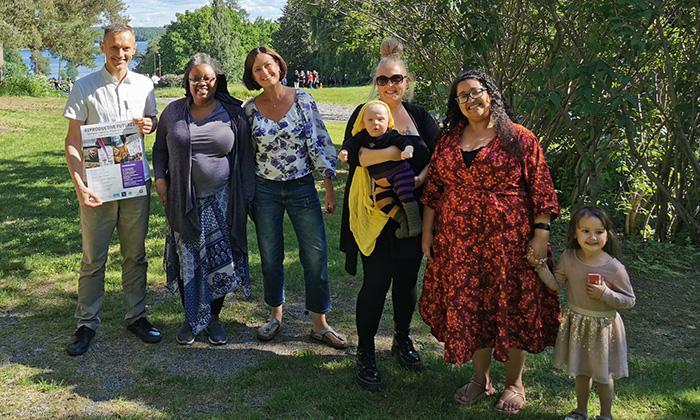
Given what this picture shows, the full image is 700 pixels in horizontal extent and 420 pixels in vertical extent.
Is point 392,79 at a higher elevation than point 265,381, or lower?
higher

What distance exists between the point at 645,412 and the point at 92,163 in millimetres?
3604

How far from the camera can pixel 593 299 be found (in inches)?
120

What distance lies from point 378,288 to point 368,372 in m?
0.52

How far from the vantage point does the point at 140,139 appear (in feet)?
13.1

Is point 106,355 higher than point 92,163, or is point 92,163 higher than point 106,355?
point 92,163

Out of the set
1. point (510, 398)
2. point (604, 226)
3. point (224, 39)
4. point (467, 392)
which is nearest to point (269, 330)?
point (467, 392)

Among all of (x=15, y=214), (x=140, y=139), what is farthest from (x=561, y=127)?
(x=15, y=214)

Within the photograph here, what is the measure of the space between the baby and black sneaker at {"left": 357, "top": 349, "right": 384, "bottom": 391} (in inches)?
31.5

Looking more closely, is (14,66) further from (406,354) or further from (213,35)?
(213,35)

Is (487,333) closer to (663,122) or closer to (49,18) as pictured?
(663,122)

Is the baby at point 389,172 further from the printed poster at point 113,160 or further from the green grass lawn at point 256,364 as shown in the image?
the printed poster at point 113,160

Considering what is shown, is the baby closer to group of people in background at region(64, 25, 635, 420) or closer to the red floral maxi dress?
group of people in background at region(64, 25, 635, 420)

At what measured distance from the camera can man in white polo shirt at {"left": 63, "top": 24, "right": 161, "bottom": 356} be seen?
152 inches

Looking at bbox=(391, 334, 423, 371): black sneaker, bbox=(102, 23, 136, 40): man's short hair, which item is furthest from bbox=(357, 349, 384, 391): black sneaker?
bbox=(102, 23, 136, 40): man's short hair
